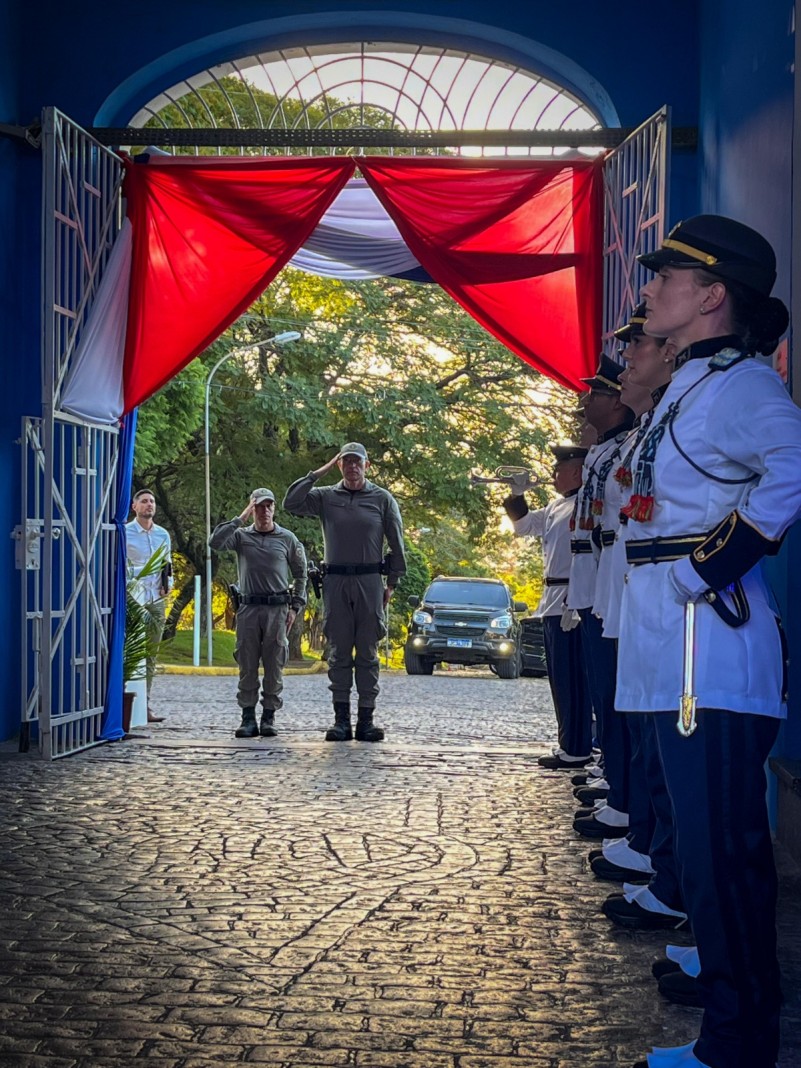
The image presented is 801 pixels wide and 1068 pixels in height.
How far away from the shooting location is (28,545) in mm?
8703

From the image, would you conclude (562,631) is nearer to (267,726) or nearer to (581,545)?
(581,545)

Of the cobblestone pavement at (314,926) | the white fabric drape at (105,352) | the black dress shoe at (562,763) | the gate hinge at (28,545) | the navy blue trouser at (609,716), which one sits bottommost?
the cobblestone pavement at (314,926)

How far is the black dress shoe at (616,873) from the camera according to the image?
530 cm

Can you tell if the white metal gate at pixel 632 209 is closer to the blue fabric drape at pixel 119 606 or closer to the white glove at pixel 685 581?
the blue fabric drape at pixel 119 606

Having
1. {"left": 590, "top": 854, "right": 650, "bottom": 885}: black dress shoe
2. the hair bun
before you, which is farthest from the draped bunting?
the hair bun

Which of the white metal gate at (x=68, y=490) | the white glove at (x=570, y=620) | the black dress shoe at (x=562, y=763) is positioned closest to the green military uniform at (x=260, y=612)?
the white metal gate at (x=68, y=490)

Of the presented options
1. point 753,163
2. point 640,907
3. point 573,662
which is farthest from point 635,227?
point 640,907

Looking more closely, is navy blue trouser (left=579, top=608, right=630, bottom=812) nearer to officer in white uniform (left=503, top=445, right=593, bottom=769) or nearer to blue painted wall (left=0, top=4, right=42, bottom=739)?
officer in white uniform (left=503, top=445, right=593, bottom=769)

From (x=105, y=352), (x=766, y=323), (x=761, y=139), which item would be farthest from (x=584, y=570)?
(x=105, y=352)

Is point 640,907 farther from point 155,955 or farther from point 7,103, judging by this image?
point 7,103

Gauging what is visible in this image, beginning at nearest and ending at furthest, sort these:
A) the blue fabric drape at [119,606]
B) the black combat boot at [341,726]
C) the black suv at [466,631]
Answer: the blue fabric drape at [119,606] → the black combat boot at [341,726] → the black suv at [466,631]

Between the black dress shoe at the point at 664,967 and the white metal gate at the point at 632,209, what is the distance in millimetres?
4680

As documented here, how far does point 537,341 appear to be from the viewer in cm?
966

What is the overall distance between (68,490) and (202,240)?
6.19ft
